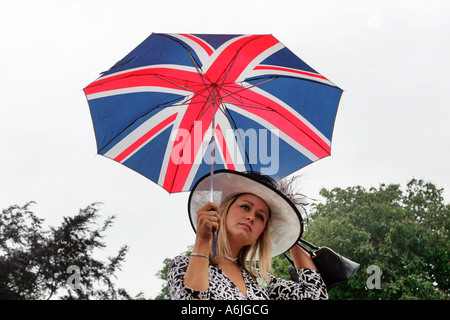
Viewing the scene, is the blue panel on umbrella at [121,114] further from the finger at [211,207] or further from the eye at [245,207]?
the finger at [211,207]

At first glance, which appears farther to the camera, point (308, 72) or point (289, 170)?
point (289, 170)

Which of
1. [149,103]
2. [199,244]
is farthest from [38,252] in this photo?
[199,244]

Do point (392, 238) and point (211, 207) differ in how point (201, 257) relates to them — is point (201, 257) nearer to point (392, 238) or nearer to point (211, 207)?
point (211, 207)

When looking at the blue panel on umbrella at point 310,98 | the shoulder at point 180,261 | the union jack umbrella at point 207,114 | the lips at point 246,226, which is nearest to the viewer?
the shoulder at point 180,261

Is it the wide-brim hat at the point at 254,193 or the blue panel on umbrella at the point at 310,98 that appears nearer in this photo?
the wide-brim hat at the point at 254,193

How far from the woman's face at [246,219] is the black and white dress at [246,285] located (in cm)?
23

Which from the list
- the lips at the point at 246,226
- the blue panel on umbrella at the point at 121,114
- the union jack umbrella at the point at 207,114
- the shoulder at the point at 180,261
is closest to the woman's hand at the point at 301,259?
the lips at the point at 246,226

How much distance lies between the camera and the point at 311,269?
117 inches

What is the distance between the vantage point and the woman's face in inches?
113

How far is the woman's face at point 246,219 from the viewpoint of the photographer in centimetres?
287

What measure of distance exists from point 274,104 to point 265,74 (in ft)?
1.10

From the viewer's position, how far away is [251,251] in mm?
3047
